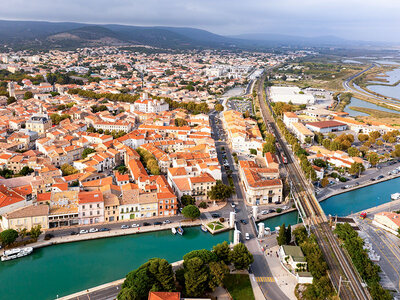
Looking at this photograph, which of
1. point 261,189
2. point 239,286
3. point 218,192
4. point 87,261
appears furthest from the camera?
point 261,189

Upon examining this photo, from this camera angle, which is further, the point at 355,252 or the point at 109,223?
the point at 109,223

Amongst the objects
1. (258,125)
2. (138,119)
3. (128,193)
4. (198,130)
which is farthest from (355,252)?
(138,119)

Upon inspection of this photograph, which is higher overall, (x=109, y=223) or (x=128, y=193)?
(x=128, y=193)

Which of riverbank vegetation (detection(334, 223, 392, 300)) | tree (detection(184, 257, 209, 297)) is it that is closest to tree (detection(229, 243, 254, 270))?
tree (detection(184, 257, 209, 297))

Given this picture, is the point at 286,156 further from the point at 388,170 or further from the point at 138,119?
the point at 138,119

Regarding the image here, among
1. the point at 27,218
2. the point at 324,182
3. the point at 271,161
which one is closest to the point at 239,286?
the point at 27,218

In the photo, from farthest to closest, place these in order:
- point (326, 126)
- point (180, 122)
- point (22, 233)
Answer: point (326, 126), point (180, 122), point (22, 233)

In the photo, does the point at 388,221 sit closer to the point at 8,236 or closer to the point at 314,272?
the point at 314,272
